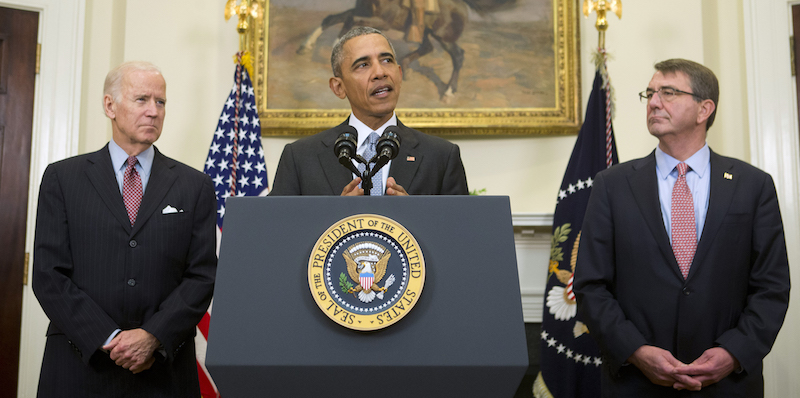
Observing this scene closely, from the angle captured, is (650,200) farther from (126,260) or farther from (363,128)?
(126,260)

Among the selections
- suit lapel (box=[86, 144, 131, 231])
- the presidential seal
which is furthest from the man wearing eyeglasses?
suit lapel (box=[86, 144, 131, 231])

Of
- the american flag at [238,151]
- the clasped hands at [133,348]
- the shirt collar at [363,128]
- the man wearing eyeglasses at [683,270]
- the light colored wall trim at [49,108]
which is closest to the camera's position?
the clasped hands at [133,348]

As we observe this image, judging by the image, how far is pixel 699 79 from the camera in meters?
2.54

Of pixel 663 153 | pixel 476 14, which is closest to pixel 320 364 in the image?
pixel 663 153

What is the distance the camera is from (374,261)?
1408 millimetres

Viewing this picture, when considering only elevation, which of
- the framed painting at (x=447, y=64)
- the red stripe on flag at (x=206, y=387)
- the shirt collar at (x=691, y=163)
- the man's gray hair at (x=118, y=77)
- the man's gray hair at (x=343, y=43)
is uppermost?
the framed painting at (x=447, y=64)

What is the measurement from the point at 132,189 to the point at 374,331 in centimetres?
136

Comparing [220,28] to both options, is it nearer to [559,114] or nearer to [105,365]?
[559,114]

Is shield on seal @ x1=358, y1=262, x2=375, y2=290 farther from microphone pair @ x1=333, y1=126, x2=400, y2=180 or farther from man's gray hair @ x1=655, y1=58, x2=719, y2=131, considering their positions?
man's gray hair @ x1=655, y1=58, x2=719, y2=131

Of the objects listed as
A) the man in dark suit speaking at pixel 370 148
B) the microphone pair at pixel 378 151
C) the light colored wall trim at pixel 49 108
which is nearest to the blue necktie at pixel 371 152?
the man in dark suit speaking at pixel 370 148

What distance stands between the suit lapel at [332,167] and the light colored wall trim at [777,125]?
107 inches

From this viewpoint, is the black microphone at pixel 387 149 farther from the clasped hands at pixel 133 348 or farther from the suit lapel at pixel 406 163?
the clasped hands at pixel 133 348

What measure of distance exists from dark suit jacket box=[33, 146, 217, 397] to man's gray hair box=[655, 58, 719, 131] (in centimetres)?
191

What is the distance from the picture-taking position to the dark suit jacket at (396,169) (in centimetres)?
218
